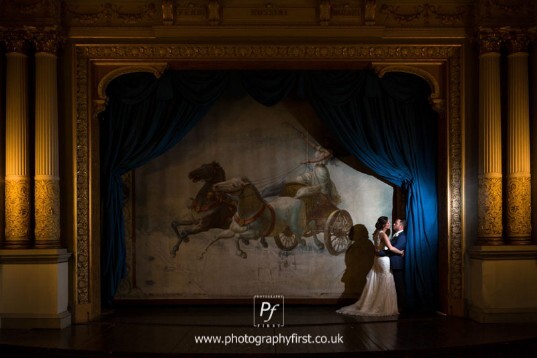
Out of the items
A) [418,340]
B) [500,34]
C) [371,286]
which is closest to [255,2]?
[500,34]

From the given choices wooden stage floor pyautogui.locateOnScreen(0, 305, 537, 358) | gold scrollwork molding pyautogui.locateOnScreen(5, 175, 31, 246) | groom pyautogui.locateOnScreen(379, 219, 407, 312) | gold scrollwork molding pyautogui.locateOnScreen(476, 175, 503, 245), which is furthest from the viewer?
groom pyautogui.locateOnScreen(379, 219, 407, 312)

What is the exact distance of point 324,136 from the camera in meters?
9.16

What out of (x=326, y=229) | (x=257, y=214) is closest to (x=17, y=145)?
(x=257, y=214)

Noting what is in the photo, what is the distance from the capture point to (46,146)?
25.4 feet

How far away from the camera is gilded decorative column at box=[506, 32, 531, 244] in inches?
307

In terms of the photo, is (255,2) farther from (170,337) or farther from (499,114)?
(170,337)

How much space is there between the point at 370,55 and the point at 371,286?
2.73 metres

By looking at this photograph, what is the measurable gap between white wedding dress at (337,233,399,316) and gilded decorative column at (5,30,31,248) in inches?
152

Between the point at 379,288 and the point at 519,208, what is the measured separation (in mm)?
1838

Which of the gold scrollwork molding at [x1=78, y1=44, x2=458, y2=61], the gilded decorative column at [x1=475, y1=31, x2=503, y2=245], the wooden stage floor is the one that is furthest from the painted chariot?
the gold scrollwork molding at [x1=78, y1=44, x2=458, y2=61]

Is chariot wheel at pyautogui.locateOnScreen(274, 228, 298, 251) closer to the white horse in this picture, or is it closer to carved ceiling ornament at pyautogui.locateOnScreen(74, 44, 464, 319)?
the white horse

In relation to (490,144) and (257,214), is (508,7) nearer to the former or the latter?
(490,144)

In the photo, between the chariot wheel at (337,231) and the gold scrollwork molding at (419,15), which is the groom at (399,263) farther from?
the gold scrollwork molding at (419,15)

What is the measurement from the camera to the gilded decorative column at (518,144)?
25.6 feet
